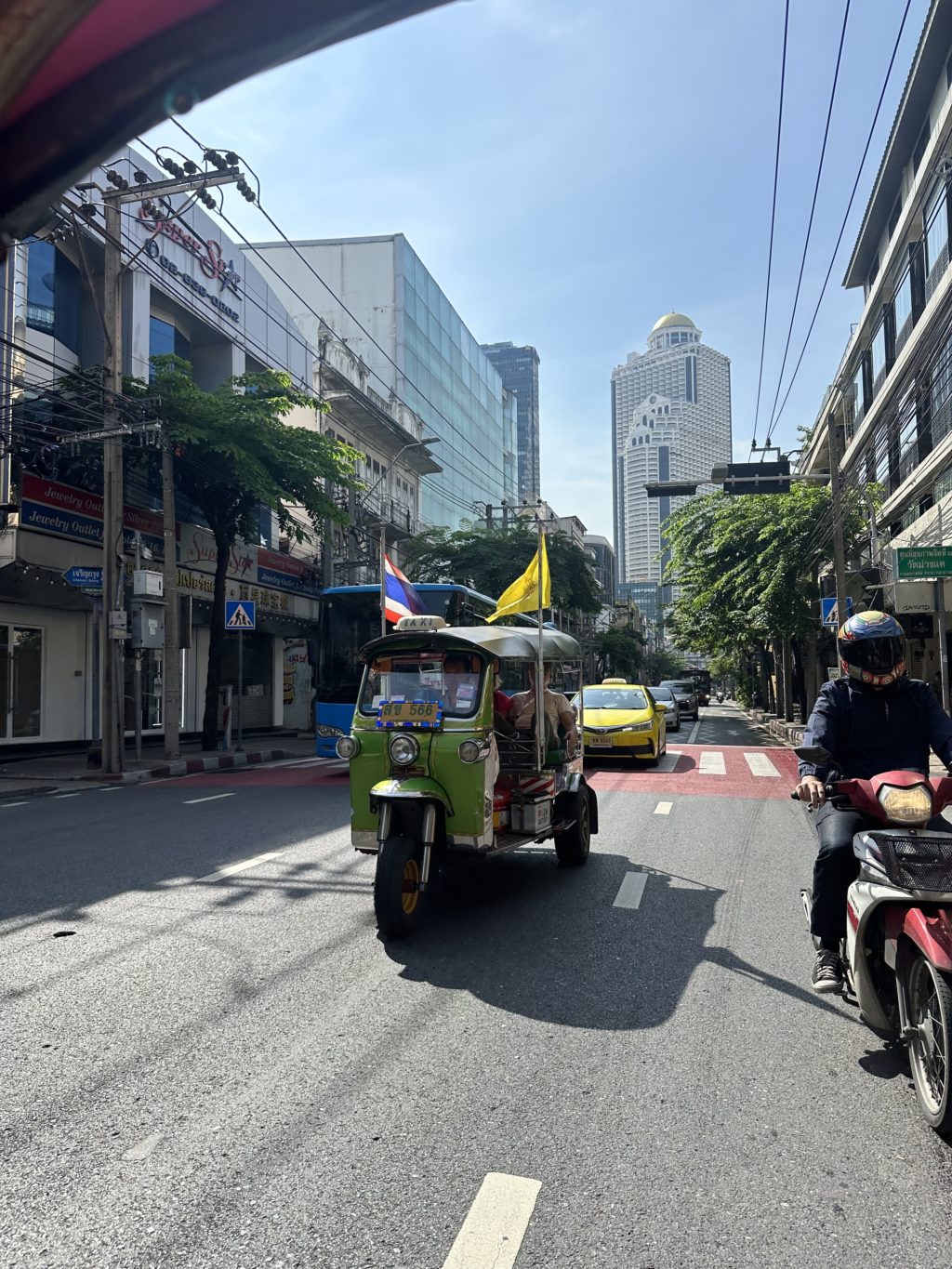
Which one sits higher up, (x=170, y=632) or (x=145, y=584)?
(x=145, y=584)

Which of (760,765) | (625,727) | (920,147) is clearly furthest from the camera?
(920,147)

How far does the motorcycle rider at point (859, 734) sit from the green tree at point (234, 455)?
14.6m

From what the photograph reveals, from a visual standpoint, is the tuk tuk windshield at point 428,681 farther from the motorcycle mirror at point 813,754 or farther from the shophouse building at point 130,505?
the shophouse building at point 130,505

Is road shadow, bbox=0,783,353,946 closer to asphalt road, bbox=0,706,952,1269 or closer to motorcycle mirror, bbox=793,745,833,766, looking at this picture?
asphalt road, bbox=0,706,952,1269

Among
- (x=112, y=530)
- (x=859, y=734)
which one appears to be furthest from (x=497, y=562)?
(x=859, y=734)

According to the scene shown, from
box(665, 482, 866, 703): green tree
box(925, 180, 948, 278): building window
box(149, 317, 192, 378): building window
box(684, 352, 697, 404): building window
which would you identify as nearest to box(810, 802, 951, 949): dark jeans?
box(665, 482, 866, 703): green tree

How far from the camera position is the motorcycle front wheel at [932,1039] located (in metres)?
3.02

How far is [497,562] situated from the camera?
3288 centimetres

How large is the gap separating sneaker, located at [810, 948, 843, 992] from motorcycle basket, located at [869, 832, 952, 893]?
0.76 m

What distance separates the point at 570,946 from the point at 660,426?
98.8 m

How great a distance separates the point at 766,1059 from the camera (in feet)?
12.3

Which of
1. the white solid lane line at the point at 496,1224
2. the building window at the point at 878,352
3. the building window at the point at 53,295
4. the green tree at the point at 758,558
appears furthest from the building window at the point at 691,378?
the white solid lane line at the point at 496,1224

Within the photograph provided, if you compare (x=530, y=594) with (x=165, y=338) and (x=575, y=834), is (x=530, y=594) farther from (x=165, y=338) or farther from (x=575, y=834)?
(x=165, y=338)

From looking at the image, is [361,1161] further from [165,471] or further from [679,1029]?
[165,471]
